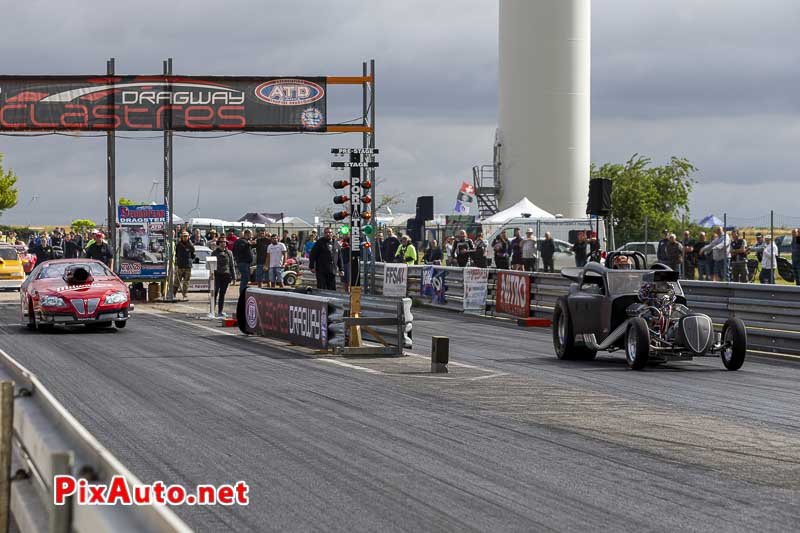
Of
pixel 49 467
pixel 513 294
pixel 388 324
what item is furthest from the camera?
pixel 513 294

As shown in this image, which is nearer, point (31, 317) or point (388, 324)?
point (388, 324)

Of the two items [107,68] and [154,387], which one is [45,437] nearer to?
[154,387]

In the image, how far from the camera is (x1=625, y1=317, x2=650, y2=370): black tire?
16109mm

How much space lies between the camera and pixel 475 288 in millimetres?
29719

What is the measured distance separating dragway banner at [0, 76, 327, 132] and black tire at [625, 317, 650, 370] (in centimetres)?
1902

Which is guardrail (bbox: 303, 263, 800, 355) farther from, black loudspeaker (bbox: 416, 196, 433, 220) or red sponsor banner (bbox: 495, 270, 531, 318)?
black loudspeaker (bbox: 416, 196, 433, 220)

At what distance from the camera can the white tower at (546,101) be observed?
56.9 m

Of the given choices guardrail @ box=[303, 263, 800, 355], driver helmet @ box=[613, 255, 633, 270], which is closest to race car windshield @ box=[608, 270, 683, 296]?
driver helmet @ box=[613, 255, 633, 270]

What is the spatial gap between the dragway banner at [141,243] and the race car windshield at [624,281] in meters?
17.6

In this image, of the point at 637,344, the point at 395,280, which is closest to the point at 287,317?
the point at 637,344

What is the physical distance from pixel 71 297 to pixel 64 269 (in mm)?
1542

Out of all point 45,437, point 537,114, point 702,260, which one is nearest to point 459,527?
point 45,437

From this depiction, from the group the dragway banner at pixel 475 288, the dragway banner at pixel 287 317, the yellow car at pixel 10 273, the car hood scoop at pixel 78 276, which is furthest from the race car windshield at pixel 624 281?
the yellow car at pixel 10 273

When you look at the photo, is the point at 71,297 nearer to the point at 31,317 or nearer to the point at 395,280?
the point at 31,317
